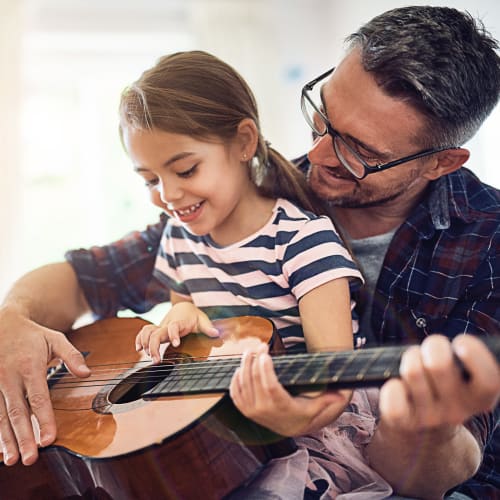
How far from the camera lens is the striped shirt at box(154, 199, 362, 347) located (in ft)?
3.55

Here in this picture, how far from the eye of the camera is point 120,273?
1.42 meters

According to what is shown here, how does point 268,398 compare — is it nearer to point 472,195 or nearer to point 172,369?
point 172,369

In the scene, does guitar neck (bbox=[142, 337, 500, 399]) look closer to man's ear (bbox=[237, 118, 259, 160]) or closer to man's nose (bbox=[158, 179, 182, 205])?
man's nose (bbox=[158, 179, 182, 205])

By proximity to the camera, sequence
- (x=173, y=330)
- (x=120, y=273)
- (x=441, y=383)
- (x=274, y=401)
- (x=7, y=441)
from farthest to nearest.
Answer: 1. (x=120, y=273)
2. (x=173, y=330)
3. (x=7, y=441)
4. (x=274, y=401)
5. (x=441, y=383)

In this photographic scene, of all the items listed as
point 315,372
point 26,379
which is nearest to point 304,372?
point 315,372

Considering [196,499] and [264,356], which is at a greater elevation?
[264,356]

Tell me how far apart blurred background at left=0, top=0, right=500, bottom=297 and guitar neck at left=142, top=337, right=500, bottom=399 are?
6.21 feet

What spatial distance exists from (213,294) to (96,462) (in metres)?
0.44

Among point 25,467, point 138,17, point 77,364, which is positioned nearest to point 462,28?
point 77,364

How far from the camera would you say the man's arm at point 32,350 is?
A: 96cm

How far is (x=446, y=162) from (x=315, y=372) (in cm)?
67

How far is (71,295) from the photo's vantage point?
1.37 m

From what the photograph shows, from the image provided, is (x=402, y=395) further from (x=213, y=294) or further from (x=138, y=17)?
(x=138, y=17)

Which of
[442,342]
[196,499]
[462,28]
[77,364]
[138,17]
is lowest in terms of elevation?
[196,499]
